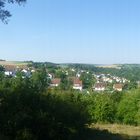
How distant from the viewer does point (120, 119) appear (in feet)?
249

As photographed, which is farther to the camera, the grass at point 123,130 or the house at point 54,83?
the house at point 54,83

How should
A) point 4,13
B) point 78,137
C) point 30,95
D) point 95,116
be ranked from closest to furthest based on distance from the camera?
point 4,13, point 30,95, point 78,137, point 95,116

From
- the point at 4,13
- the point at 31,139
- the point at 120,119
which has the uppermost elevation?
the point at 4,13

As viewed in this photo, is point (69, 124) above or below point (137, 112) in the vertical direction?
above

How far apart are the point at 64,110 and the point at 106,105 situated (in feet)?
138

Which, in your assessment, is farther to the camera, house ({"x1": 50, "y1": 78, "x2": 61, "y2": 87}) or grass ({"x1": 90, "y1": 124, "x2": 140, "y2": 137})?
house ({"x1": 50, "y1": 78, "x2": 61, "y2": 87})

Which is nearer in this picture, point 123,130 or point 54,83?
point 123,130

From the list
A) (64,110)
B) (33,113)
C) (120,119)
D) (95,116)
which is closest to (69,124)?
(64,110)

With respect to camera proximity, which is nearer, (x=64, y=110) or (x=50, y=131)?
(x=50, y=131)

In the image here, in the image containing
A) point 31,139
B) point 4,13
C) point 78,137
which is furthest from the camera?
point 78,137

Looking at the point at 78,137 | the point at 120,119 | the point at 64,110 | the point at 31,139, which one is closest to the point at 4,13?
the point at 31,139

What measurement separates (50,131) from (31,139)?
1.76 metres

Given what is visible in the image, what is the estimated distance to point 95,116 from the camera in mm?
71500

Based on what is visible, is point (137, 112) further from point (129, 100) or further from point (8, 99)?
point (8, 99)
